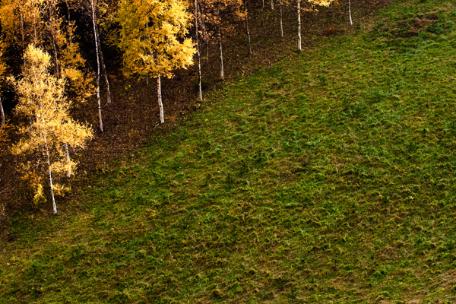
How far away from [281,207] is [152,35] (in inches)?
760

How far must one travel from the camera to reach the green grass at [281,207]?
30.1 m

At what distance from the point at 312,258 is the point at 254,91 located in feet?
71.1

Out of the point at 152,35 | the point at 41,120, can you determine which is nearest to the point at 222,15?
the point at 152,35

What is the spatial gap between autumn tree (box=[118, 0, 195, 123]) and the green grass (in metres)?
5.62

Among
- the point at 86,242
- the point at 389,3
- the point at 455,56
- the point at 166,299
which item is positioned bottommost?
the point at 166,299

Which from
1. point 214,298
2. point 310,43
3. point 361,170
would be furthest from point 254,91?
point 214,298

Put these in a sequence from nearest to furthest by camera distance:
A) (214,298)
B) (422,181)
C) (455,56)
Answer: (214,298) → (422,181) → (455,56)

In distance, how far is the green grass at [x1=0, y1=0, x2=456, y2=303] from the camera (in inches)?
1185

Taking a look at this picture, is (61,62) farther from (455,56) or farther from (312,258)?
(455,56)

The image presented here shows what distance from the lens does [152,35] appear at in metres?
44.7

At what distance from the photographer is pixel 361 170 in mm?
36719

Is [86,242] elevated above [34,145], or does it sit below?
below

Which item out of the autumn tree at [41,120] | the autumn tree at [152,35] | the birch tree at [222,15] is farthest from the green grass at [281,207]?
the birch tree at [222,15]

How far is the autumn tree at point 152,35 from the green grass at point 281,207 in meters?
5.62
